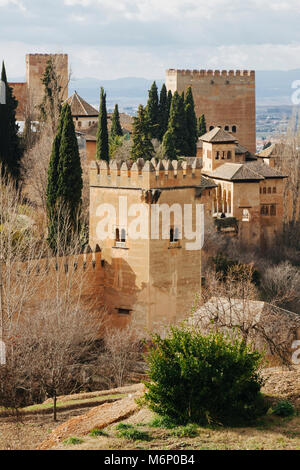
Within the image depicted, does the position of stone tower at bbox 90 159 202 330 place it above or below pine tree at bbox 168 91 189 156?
below

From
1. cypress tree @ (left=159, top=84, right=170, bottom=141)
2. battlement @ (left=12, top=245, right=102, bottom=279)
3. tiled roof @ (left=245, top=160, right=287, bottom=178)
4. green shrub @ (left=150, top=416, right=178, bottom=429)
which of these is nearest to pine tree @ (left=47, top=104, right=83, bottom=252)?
battlement @ (left=12, top=245, right=102, bottom=279)

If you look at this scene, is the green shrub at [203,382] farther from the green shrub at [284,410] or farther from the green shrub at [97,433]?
the green shrub at [97,433]

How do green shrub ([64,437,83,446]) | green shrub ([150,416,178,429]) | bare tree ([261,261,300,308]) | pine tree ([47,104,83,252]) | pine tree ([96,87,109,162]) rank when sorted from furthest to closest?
1. pine tree ([96,87,109,162])
2. bare tree ([261,261,300,308])
3. pine tree ([47,104,83,252])
4. green shrub ([150,416,178,429])
5. green shrub ([64,437,83,446])

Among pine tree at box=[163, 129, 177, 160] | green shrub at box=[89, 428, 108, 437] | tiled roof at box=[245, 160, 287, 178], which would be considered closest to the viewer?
green shrub at box=[89, 428, 108, 437]

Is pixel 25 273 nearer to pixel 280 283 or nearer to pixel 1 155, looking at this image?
pixel 1 155

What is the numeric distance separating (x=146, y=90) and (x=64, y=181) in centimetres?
7239

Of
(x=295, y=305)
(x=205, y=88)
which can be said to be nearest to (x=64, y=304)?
(x=295, y=305)

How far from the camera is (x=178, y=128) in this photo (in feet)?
171

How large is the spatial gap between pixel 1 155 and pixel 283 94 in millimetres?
64990

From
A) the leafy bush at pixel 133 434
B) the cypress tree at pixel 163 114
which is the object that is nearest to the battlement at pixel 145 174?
the leafy bush at pixel 133 434

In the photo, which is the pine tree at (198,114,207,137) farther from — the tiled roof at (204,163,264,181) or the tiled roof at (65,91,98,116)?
the tiled roof at (65,91,98,116)

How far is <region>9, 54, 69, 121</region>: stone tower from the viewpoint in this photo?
189ft

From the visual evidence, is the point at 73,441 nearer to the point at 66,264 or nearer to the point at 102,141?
the point at 66,264

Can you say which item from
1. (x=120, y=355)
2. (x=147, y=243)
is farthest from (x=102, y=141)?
(x=120, y=355)
